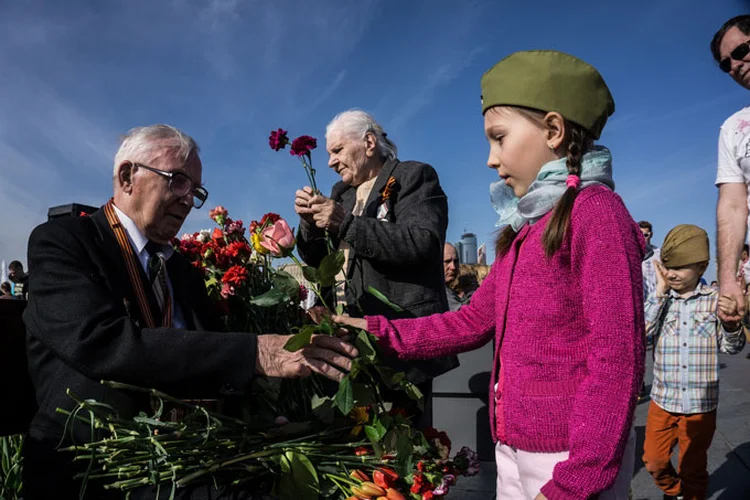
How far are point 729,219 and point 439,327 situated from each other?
1.86 metres

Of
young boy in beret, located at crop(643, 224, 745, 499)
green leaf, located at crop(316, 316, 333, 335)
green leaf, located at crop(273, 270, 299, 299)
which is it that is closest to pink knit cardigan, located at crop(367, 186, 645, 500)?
green leaf, located at crop(316, 316, 333, 335)

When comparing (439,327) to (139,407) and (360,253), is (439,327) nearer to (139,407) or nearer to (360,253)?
(360,253)

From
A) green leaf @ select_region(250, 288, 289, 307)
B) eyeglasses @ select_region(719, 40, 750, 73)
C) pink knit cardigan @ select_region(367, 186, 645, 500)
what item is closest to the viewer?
pink knit cardigan @ select_region(367, 186, 645, 500)

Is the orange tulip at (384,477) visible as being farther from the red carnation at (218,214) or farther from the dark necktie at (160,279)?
the red carnation at (218,214)

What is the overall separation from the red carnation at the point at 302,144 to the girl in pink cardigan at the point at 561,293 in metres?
0.62

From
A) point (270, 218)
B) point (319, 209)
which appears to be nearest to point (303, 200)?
point (319, 209)

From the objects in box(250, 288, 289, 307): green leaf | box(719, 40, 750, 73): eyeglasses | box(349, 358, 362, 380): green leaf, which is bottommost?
box(349, 358, 362, 380): green leaf

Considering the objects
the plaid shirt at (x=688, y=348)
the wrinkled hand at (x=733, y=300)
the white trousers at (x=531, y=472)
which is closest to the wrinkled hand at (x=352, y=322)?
the white trousers at (x=531, y=472)

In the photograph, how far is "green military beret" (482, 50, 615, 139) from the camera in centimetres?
127

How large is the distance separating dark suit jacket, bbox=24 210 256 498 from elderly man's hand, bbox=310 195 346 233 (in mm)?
709

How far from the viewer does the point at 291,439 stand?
4.79ft

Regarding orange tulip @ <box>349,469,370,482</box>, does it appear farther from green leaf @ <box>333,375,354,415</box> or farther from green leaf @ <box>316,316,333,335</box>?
green leaf @ <box>316,316,333,335</box>

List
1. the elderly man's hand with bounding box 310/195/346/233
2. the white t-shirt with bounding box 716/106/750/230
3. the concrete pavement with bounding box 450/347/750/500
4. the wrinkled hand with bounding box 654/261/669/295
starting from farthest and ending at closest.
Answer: the wrinkled hand with bounding box 654/261/669/295 → the concrete pavement with bounding box 450/347/750/500 → the white t-shirt with bounding box 716/106/750/230 → the elderly man's hand with bounding box 310/195/346/233

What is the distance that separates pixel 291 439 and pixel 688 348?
285 centimetres
